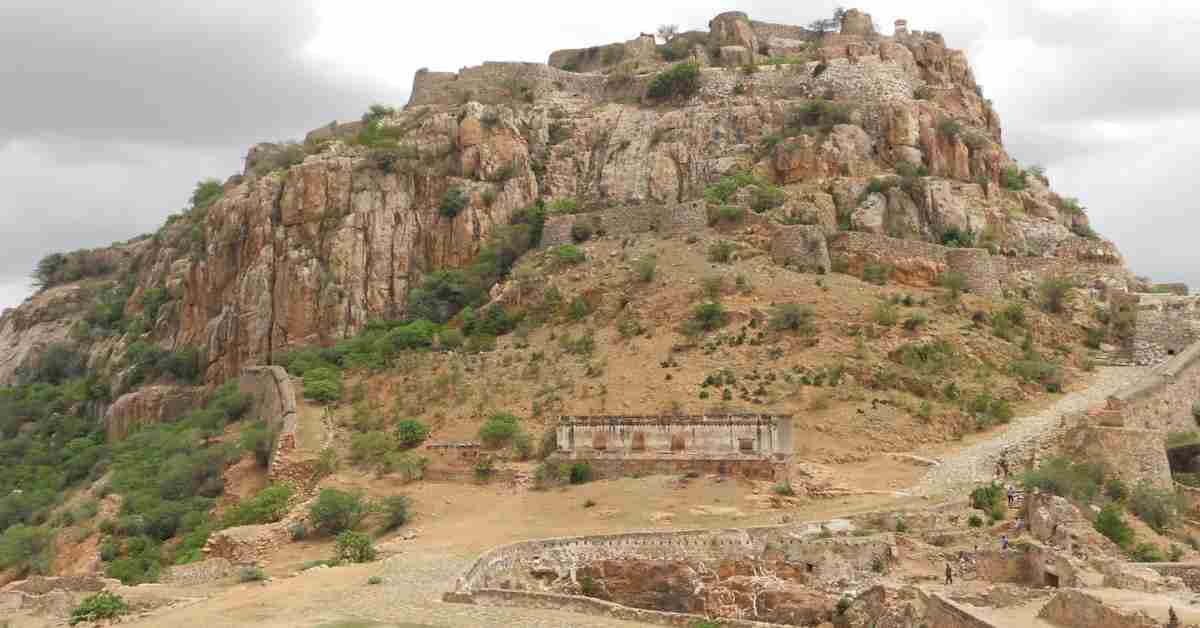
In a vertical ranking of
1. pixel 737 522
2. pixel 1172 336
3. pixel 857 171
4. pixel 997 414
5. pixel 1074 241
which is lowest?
pixel 737 522

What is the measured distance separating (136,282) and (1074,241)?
43455 mm

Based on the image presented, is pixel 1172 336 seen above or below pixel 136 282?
below

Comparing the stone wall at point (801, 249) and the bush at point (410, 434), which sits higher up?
the stone wall at point (801, 249)

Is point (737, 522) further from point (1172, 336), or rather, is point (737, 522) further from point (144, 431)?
point (144, 431)

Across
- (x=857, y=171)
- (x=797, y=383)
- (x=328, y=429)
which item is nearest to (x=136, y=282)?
(x=328, y=429)

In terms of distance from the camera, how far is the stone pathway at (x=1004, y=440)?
27.3 m

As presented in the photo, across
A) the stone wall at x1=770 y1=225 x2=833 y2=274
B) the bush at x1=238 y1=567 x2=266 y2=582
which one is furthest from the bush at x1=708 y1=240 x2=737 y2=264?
the bush at x1=238 y1=567 x2=266 y2=582

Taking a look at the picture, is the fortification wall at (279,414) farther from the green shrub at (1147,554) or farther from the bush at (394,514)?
the green shrub at (1147,554)

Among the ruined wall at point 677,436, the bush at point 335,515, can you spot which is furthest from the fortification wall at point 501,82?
the bush at point 335,515

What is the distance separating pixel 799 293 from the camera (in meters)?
37.6

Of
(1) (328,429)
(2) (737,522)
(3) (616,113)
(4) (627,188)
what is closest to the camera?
(2) (737,522)

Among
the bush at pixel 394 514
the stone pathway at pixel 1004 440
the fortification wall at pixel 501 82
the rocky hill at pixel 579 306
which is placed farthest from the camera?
the fortification wall at pixel 501 82

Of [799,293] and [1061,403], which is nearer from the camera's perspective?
[1061,403]

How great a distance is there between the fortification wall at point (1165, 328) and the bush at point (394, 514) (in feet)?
75.9
